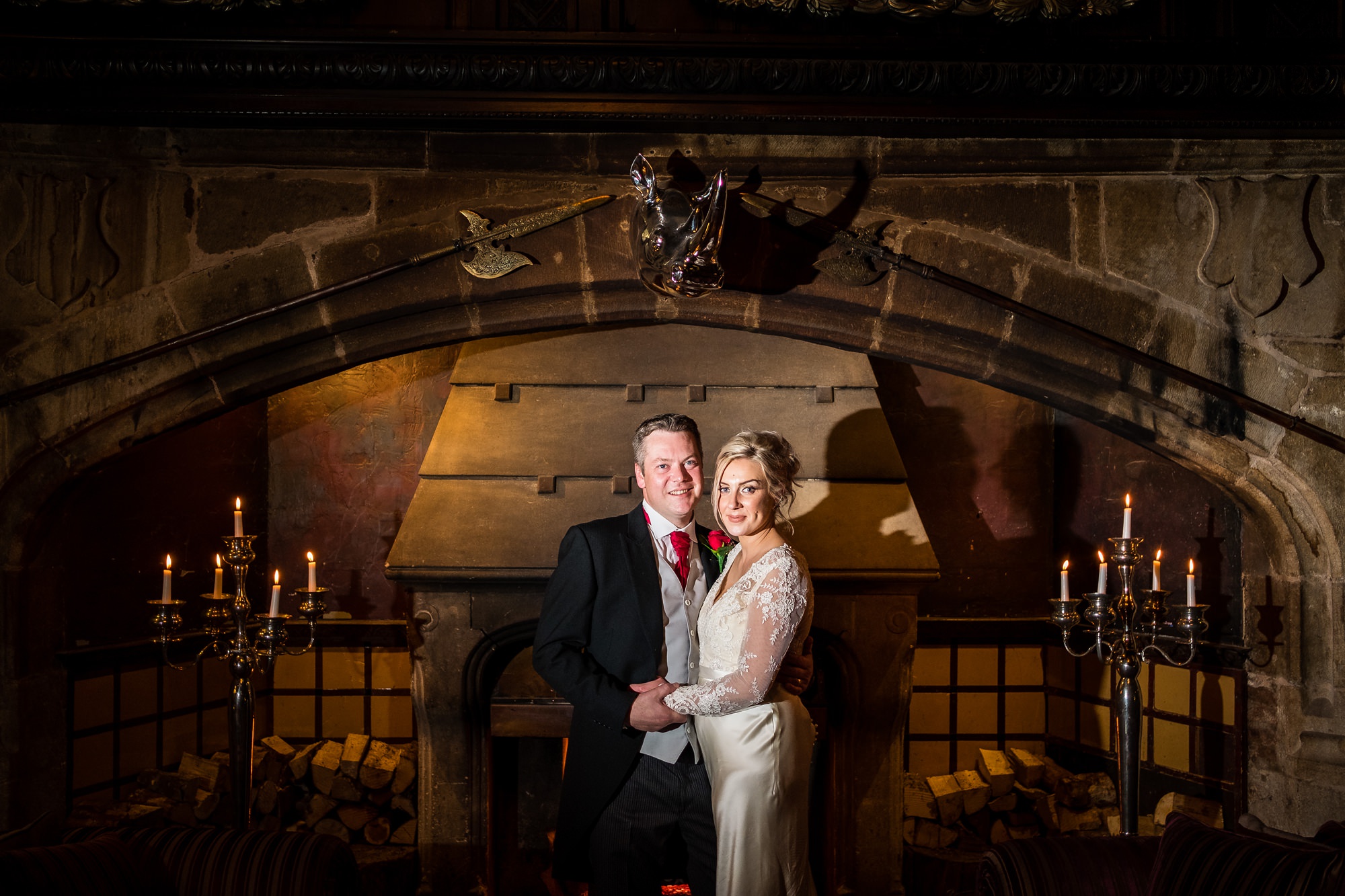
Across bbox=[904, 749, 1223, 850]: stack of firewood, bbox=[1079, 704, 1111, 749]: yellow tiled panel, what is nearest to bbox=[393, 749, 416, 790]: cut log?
bbox=[904, 749, 1223, 850]: stack of firewood

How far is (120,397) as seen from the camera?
310 cm

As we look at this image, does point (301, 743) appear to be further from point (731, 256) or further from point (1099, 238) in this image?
point (1099, 238)

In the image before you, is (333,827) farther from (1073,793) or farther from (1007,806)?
(1073,793)

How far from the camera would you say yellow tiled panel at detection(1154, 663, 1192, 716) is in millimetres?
4332

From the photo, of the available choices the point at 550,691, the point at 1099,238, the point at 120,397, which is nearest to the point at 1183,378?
the point at 1099,238

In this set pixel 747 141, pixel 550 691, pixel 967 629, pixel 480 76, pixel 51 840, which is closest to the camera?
pixel 51 840

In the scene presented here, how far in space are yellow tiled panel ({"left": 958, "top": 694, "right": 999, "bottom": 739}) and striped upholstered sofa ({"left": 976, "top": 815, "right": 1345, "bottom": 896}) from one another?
2.55 metres

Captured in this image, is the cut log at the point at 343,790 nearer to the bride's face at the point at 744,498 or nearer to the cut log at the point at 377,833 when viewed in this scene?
the cut log at the point at 377,833

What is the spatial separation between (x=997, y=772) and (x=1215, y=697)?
104 centimetres

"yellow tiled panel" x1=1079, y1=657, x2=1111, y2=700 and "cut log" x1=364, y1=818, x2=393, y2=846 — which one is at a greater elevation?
"yellow tiled panel" x1=1079, y1=657, x2=1111, y2=700

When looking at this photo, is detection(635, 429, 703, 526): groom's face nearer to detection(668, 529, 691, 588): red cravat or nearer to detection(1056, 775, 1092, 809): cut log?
detection(668, 529, 691, 588): red cravat

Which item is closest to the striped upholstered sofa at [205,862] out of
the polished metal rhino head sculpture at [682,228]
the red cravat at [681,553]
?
the red cravat at [681,553]

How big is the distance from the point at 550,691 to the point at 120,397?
1.92 metres

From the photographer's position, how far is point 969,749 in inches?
199
